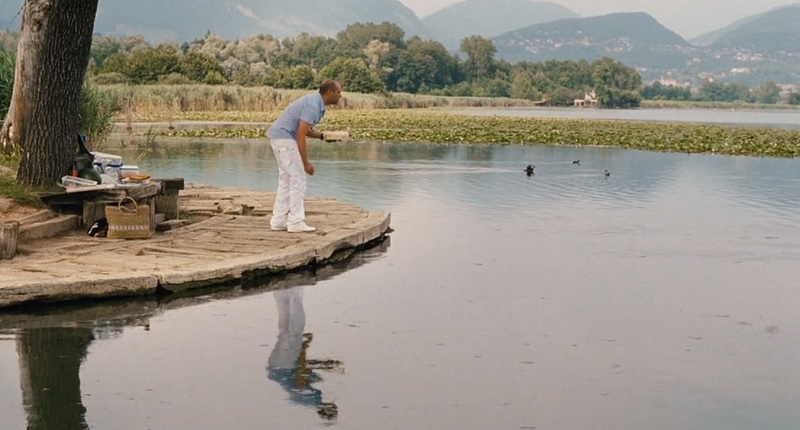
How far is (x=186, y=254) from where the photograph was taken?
11352mm

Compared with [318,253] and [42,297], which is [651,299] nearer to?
[318,253]

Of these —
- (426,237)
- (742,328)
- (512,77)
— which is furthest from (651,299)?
(512,77)

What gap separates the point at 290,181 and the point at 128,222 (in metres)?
1.78

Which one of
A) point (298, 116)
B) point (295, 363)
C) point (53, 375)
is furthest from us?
point (298, 116)

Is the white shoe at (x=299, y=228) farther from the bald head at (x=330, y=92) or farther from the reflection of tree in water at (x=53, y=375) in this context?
the reflection of tree in water at (x=53, y=375)

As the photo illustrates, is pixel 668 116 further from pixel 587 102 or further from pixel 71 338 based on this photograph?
pixel 71 338

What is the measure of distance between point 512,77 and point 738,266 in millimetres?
154438

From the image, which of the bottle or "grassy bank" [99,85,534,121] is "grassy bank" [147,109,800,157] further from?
the bottle

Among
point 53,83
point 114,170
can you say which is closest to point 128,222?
point 114,170

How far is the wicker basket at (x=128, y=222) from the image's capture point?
12.1 meters

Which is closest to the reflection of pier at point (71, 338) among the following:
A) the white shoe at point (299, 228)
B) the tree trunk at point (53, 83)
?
the white shoe at point (299, 228)

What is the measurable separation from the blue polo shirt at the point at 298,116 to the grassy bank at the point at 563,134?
23507 mm

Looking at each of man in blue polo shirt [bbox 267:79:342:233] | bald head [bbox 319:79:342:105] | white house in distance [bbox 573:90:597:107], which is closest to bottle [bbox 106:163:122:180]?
man in blue polo shirt [bbox 267:79:342:233]

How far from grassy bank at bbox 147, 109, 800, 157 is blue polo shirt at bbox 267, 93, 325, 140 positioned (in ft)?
77.1
